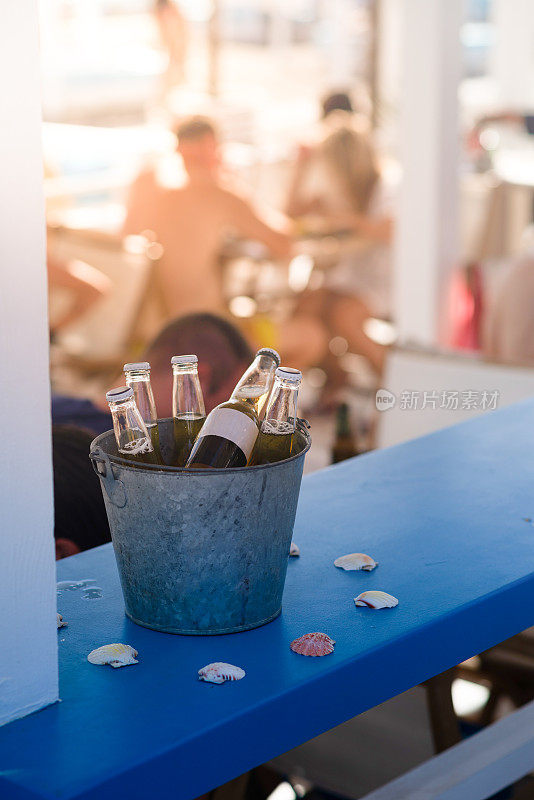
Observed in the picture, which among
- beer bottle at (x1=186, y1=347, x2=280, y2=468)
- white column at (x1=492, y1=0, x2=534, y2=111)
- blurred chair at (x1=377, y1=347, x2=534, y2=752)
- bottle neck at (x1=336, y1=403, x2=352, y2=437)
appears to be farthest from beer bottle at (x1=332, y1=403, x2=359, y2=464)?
white column at (x1=492, y1=0, x2=534, y2=111)

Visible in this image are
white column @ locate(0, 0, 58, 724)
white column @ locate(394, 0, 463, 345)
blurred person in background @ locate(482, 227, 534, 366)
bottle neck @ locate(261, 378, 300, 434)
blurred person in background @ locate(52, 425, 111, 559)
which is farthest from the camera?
white column @ locate(394, 0, 463, 345)

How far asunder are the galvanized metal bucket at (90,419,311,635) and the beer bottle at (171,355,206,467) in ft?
0.29

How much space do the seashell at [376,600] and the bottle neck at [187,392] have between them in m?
0.22

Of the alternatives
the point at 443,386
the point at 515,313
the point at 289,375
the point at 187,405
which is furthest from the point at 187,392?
the point at 515,313

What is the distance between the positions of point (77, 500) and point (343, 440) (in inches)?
28.7

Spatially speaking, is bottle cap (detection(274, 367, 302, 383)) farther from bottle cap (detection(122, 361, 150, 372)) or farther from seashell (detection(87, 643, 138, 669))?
seashell (detection(87, 643, 138, 669))

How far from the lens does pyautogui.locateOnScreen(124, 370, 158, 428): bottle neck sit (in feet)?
3.02

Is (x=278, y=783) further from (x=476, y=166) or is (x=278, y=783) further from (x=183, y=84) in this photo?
(x=183, y=84)

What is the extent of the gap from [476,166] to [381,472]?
484 cm

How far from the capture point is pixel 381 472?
4.30 ft

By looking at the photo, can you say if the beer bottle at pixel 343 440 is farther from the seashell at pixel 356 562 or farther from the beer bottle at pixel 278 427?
the beer bottle at pixel 278 427

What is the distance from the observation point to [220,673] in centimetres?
81

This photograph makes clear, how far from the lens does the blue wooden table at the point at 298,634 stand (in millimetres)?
729

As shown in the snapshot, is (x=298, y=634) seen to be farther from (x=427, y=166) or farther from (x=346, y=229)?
(x=346, y=229)
